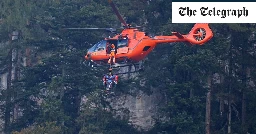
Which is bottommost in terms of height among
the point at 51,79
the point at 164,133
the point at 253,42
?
the point at 164,133

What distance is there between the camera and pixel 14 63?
42938mm

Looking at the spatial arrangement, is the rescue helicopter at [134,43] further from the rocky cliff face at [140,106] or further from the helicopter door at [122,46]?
the rocky cliff face at [140,106]

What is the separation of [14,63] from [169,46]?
11223 millimetres

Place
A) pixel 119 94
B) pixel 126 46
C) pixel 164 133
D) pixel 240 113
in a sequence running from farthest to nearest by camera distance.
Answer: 1. pixel 119 94
2. pixel 240 113
3. pixel 164 133
4. pixel 126 46

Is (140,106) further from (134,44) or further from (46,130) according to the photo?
(134,44)

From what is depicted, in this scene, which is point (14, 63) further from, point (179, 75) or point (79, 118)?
point (179, 75)

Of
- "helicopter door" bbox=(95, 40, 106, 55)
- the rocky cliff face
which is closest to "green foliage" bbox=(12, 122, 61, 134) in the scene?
"helicopter door" bbox=(95, 40, 106, 55)

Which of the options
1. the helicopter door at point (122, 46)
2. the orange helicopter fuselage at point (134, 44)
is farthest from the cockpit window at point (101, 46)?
the helicopter door at point (122, 46)

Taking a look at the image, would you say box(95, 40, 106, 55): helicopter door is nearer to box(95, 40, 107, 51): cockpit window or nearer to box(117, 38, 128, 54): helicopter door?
box(95, 40, 107, 51): cockpit window

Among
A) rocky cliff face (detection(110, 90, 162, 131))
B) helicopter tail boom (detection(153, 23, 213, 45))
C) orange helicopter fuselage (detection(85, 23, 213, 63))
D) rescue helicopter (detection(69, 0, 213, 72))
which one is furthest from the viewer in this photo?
rocky cliff face (detection(110, 90, 162, 131))

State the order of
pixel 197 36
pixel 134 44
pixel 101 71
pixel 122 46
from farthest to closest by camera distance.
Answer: pixel 101 71 < pixel 122 46 < pixel 134 44 < pixel 197 36

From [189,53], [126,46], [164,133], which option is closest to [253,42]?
[189,53]

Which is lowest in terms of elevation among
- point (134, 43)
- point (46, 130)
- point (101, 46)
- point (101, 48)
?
point (46, 130)

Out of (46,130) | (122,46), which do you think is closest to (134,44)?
(122,46)
